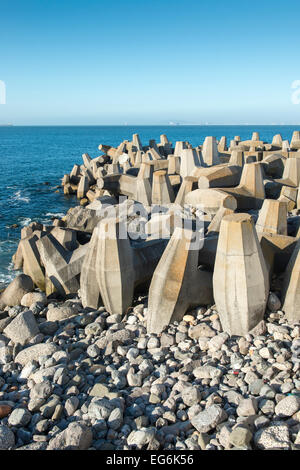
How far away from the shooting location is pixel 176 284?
205 inches

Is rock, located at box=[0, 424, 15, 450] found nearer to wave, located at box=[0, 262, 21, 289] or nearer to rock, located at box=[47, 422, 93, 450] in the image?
rock, located at box=[47, 422, 93, 450]

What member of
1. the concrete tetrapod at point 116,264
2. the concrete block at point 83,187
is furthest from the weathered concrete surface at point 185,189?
the concrete block at point 83,187

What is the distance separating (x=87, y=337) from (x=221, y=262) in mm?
2266

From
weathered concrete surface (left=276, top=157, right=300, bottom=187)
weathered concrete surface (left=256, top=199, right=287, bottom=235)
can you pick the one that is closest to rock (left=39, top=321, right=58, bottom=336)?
weathered concrete surface (left=256, top=199, right=287, bottom=235)

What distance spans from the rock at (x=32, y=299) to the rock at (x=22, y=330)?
1071 mm

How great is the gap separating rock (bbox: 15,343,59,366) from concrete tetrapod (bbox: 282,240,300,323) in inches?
127

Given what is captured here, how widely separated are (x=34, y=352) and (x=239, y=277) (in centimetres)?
292

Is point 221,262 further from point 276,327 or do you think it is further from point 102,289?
A: point 102,289

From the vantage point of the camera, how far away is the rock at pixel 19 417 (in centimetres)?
377

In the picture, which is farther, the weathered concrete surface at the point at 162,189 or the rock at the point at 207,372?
the weathered concrete surface at the point at 162,189

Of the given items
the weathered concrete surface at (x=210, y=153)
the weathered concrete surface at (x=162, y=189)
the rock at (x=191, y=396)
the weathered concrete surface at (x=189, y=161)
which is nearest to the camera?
Answer: the rock at (x=191, y=396)

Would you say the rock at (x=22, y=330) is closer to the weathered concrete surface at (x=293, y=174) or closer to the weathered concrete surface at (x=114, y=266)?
the weathered concrete surface at (x=114, y=266)

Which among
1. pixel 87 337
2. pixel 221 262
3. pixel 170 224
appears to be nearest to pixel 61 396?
pixel 87 337

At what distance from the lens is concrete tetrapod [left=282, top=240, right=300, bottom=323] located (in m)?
5.00
